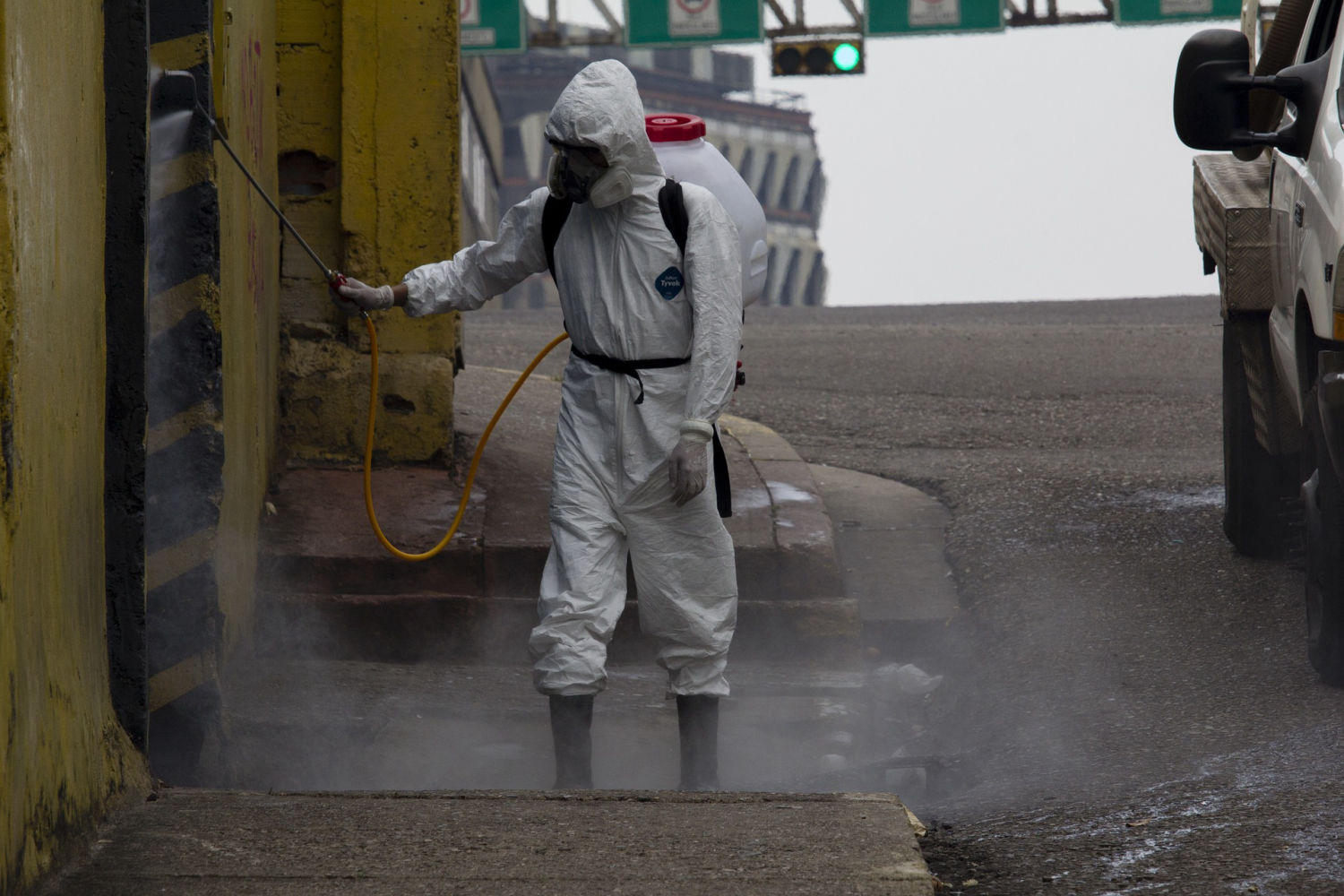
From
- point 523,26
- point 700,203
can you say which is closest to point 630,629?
point 700,203

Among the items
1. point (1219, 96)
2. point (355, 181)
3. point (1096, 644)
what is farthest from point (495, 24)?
point (1219, 96)

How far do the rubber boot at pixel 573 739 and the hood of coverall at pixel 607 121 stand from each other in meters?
1.32

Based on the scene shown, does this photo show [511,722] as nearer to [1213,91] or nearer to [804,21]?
[1213,91]

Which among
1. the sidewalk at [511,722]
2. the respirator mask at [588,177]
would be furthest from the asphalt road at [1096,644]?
the respirator mask at [588,177]

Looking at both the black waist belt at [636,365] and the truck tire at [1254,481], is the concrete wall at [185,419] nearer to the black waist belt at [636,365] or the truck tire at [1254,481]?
the black waist belt at [636,365]

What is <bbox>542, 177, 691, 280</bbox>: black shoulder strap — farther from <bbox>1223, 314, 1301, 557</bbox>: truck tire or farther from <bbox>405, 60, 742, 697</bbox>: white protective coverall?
<bbox>1223, 314, 1301, 557</bbox>: truck tire

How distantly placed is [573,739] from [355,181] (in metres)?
2.90

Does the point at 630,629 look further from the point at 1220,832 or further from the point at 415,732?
the point at 1220,832

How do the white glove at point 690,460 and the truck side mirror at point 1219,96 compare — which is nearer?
the white glove at point 690,460

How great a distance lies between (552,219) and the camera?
14.6 feet

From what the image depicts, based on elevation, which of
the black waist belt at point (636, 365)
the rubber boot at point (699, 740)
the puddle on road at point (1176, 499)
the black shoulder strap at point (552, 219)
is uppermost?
the black shoulder strap at point (552, 219)

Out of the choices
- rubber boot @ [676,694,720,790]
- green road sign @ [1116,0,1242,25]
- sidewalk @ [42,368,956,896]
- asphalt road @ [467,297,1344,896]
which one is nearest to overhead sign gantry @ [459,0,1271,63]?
green road sign @ [1116,0,1242,25]

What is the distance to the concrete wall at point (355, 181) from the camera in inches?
252

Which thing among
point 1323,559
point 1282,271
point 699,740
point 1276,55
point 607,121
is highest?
point 1276,55
